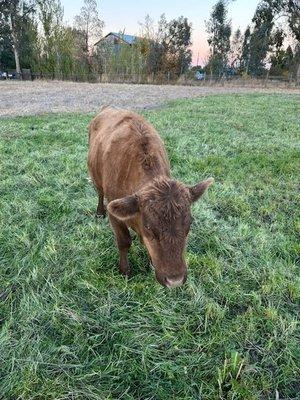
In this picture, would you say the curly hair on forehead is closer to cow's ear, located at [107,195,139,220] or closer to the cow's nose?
cow's ear, located at [107,195,139,220]

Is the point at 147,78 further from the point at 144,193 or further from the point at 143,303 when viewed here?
the point at 144,193

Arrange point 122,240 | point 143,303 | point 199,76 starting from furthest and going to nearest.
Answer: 1. point 199,76
2. point 122,240
3. point 143,303

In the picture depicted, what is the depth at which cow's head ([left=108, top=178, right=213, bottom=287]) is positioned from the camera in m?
2.37

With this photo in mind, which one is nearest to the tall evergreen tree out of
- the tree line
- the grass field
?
the tree line

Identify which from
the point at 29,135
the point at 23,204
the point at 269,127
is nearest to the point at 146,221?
the point at 23,204

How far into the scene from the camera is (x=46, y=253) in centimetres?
370

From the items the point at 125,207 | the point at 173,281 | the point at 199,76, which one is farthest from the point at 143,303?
the point at 199,76

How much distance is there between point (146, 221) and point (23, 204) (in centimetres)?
292

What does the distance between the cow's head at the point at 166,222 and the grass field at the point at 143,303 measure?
684 millimetres

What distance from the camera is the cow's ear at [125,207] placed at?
8.22ft

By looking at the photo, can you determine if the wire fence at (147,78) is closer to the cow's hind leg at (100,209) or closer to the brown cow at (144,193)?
the cow's hind leg at (100,209)

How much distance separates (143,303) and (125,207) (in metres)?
1.03

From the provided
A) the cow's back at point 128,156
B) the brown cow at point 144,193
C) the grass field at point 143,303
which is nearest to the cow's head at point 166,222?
the brown cow at point 144,193

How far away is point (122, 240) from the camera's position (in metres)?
3.39
